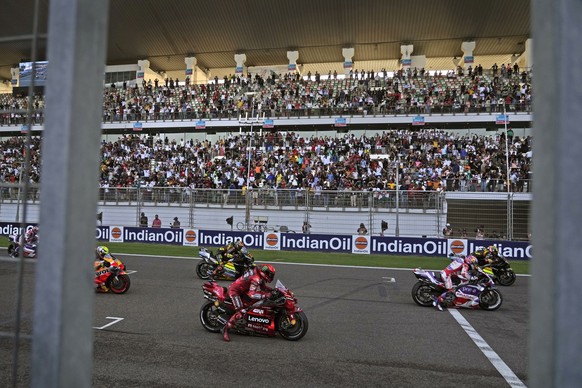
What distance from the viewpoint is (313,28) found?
41.4 meters

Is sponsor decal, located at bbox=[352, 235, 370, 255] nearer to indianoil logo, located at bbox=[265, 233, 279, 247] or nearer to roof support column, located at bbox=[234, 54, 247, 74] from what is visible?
indianoil logo, located at bbox=[265, 233, 279, 247]

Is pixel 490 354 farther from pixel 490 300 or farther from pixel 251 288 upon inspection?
pixel 251 288

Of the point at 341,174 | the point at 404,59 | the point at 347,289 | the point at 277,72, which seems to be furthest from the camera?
the point at 277,72

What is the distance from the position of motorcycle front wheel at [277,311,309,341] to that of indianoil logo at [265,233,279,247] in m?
14.0

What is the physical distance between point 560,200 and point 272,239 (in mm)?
20578

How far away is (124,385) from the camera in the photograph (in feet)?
17.4

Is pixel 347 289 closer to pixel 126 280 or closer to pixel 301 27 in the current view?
pixel 126 280

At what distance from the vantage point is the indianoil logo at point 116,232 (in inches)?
932

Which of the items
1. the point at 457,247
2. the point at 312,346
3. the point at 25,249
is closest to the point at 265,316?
the point at 312,346

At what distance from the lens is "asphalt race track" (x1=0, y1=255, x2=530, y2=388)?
563 cm

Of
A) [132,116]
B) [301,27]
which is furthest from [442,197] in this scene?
[132,116]

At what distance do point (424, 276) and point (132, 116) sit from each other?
1372 inches

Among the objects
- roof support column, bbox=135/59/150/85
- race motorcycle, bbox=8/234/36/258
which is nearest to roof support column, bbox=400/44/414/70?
roof support column, bbox=135/59/150/85

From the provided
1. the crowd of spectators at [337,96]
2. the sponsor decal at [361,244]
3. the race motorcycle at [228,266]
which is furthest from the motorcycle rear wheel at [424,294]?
the crowd of spectators at [337,96]
